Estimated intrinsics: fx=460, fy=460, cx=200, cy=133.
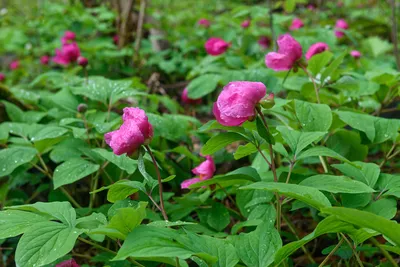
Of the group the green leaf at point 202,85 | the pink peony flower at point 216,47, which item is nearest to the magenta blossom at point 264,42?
the pink peony flower at point 216,47

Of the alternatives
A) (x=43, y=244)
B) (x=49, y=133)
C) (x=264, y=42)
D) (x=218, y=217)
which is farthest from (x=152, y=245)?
(x=264, y=42)

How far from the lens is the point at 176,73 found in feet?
14.7

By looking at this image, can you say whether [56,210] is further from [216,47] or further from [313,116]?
[216,47]

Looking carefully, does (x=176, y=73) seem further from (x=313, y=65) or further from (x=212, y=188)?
(x=212, y=188)

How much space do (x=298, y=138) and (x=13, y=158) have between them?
3.19ft

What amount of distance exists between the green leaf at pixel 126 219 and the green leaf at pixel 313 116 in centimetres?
66

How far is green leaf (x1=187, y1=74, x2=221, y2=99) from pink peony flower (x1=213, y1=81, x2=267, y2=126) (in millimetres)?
1281

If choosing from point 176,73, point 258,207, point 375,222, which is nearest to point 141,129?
point 258,207

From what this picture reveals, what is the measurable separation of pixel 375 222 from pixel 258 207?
59 cm

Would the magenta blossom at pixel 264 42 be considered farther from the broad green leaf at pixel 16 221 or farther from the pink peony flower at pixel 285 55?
the broad green leaf at pixel 16 221

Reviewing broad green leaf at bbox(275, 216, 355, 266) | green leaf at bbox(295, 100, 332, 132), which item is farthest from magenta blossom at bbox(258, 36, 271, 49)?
broad green leaf at bbox(275, 216, 355, 266)

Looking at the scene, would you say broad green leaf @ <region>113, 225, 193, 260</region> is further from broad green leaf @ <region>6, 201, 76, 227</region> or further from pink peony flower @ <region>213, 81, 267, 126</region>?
pink peony flower @ <region>213, 81, 267, 126</region>

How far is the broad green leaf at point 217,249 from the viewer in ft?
3.19

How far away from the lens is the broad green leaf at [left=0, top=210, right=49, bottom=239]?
1.02 meters
